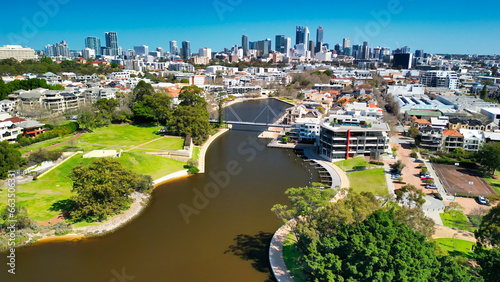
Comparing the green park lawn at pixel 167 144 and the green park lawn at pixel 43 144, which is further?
the green park lawn at pixel 167 144

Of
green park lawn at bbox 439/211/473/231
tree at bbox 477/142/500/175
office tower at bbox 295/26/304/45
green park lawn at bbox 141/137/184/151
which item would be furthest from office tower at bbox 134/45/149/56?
green park lawn at bbox 439/211/473/231

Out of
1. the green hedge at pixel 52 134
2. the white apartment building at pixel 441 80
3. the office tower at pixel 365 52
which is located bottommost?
the green hedge at pixel 52 134

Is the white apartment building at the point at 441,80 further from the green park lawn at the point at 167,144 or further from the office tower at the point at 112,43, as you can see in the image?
the office tower at the point at 112,43

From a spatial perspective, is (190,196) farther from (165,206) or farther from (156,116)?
(156,116)

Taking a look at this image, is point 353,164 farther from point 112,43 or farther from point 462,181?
point 112,43

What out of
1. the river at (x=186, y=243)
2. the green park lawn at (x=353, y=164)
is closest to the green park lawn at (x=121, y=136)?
the river at (x=186, y=243)

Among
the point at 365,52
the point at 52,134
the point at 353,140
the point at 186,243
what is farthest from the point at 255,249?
the point at 365,52
